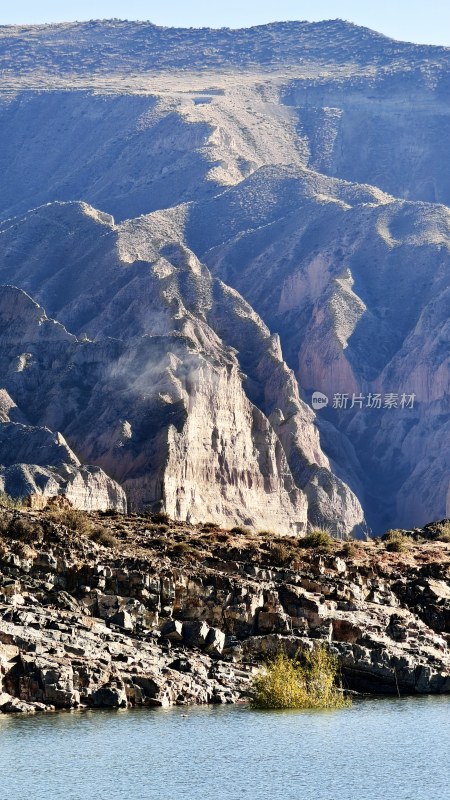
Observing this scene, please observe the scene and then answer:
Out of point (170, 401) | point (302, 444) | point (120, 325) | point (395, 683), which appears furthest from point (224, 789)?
point (120, 325)

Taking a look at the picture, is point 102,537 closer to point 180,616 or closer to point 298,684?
point 180,616

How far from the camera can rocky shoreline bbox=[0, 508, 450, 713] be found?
226 ft

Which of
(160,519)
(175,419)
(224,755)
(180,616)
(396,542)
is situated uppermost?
(175,419)

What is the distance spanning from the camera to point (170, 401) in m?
163

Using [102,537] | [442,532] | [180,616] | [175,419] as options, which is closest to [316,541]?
[102,537]

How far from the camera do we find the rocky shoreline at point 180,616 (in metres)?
68.9

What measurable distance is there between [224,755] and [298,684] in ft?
30.8

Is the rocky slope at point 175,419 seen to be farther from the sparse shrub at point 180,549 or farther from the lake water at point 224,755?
the lake water at point 224,755

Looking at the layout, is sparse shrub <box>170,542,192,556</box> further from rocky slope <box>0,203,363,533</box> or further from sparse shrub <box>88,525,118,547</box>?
rocky slope <box>0,203,363,533</box>

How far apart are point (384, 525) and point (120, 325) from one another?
30479mm

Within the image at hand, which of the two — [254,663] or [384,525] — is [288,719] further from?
[384,525]

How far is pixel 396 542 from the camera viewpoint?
103312mm

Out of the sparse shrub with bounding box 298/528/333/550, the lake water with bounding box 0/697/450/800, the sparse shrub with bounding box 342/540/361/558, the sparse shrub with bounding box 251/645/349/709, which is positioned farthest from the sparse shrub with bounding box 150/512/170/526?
the lake water with bounding box 0/697/450/800

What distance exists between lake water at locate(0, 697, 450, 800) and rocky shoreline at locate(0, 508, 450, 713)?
2.09 meters
